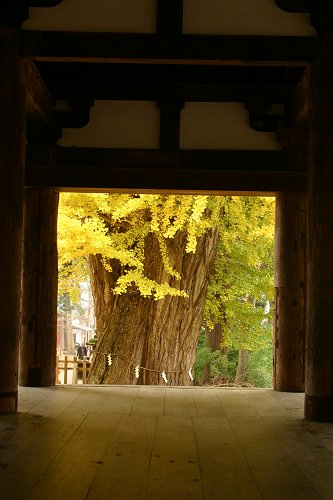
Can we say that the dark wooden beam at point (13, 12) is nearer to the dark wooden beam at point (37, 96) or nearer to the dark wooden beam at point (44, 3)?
the dark wooden beam at point (44, 3)

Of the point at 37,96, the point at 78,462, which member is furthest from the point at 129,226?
the point at 78,462

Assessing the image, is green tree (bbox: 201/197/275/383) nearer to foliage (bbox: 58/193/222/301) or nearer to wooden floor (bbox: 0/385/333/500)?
foliage (bbox: 58/193/222/301)

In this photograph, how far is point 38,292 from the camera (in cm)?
711

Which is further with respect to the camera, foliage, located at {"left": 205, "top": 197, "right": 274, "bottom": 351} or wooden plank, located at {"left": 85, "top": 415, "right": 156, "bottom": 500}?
foliage, located at {"left": 205, "top": 197, "right": 274, "bottom": 351}

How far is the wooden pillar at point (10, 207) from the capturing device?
16.6 feet

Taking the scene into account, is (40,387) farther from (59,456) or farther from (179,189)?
(59,456)

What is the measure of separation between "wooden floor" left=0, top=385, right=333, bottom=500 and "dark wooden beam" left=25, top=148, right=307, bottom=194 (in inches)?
79.9

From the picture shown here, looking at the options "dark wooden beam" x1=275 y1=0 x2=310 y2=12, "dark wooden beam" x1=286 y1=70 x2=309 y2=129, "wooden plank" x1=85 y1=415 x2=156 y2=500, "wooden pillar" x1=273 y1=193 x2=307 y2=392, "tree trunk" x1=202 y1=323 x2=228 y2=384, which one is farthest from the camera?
Result: "tree trunk" x1=202 y1=323 x2=228 y2=384

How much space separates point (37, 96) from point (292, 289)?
3087 millimetres

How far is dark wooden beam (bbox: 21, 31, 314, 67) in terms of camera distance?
17.3ft

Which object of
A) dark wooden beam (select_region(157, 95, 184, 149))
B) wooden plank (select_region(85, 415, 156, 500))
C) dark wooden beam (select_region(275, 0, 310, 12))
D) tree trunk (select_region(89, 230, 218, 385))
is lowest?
wooden plank (select_region(85, 415, 156, 500))

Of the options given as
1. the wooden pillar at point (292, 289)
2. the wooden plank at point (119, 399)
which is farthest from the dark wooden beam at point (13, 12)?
the wooden pillar at point (292, 289)

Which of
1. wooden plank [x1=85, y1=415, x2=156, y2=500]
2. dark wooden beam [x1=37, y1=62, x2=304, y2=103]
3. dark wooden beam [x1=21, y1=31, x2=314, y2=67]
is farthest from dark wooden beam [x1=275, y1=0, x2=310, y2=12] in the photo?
wooden plank [x1=85, y1=415, x2=156, y2=500]

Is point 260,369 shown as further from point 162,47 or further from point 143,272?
point 162,47
